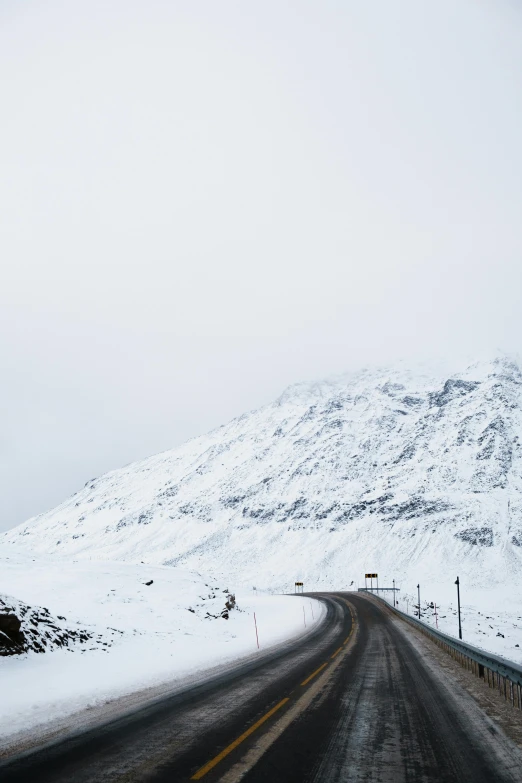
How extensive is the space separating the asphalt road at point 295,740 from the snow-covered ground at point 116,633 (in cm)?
200

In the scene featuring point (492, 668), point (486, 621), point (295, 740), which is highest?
point (295, 740)

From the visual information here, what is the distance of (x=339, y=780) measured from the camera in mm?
5906

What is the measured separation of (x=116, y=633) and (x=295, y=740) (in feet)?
45.1

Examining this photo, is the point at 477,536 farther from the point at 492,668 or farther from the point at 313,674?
the point at 492,668

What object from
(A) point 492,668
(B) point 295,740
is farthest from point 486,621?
(B) point 295,740

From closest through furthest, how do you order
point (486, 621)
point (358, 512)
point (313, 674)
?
1. point (313, 674)
2. point (486, 621)
3. point (358, 512)

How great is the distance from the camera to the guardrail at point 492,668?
1034 centimetres

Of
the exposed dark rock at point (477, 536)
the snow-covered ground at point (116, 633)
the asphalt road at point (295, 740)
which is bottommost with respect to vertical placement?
the exposed dark rock at point (477, 536)

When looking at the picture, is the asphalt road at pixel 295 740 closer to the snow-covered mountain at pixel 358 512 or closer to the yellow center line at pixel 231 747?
the yellow center line at pixel 231 747

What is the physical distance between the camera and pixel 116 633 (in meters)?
19.2

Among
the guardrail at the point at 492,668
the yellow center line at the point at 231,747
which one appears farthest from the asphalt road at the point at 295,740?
the guardrail at the point at 492,668

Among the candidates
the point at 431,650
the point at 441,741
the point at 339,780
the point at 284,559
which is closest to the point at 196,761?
the point at 339,780

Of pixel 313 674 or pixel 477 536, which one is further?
pixel 477 536

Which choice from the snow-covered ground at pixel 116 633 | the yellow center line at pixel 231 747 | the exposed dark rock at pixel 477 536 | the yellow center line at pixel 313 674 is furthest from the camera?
the exposed dark rock at pixel 477 536
